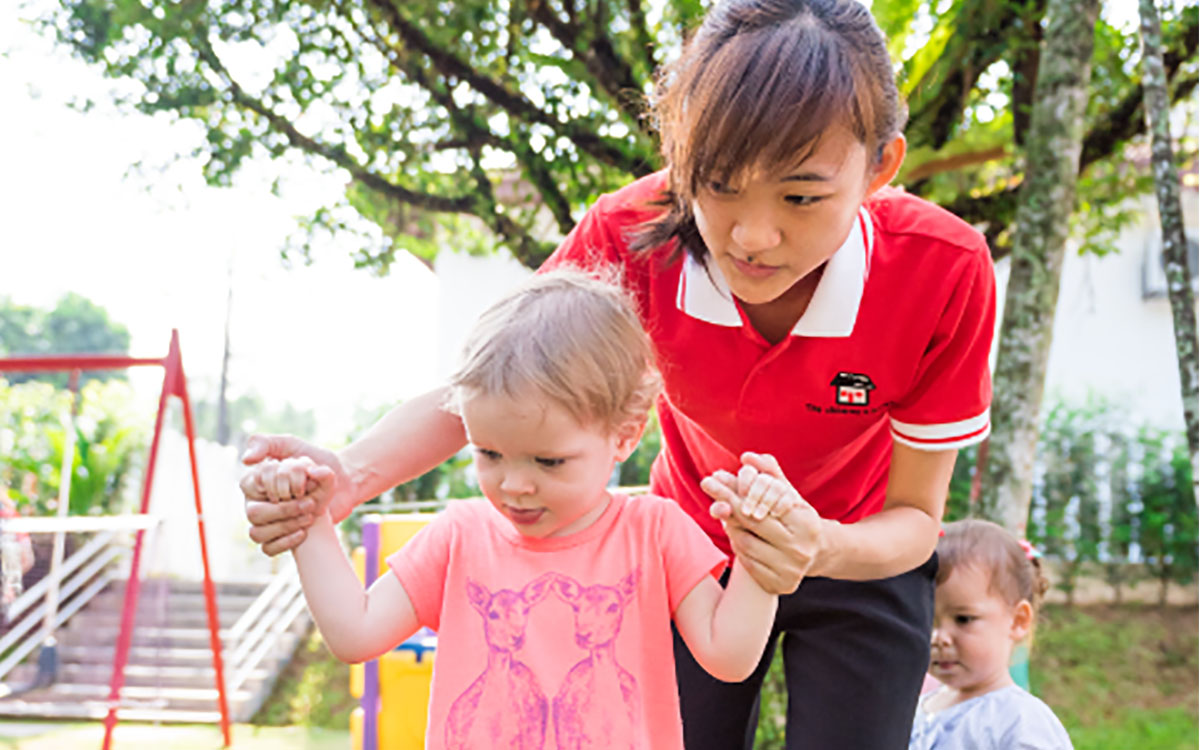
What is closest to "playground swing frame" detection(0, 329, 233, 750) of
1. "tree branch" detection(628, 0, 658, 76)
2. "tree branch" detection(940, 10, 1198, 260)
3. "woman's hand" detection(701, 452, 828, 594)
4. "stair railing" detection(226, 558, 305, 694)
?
"stair railing" detection(226, 558, 305, 694)

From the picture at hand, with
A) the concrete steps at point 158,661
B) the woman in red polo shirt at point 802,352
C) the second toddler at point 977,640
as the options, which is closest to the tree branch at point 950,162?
the second toddler at point 977,640

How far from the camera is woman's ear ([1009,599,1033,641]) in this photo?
254 cm

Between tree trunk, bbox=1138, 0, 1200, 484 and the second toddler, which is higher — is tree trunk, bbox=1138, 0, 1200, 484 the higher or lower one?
the higher one

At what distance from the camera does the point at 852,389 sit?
1.59 metres

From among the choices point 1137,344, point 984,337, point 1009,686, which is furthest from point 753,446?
point 1137,344

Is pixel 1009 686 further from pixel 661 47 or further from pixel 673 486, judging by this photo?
pixel 661 47

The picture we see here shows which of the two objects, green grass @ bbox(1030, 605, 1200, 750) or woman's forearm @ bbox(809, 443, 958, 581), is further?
green grass @ bbox(1030, 605, 1200, 750)

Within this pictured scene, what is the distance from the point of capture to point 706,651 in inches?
51.5

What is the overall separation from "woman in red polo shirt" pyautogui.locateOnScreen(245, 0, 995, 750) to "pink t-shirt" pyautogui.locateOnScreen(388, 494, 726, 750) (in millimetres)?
135

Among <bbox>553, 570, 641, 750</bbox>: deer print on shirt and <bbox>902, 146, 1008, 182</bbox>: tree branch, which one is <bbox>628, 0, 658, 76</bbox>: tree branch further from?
<bbox>553, 570, 641, 750</bbox>: deer print on shirt

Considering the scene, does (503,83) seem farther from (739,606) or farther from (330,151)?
(739,606)

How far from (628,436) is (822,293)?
1.22 feet

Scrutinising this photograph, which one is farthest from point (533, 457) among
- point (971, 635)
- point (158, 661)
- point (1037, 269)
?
point (158, 661)

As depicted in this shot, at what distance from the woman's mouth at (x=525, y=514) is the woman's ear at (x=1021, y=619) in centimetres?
165
